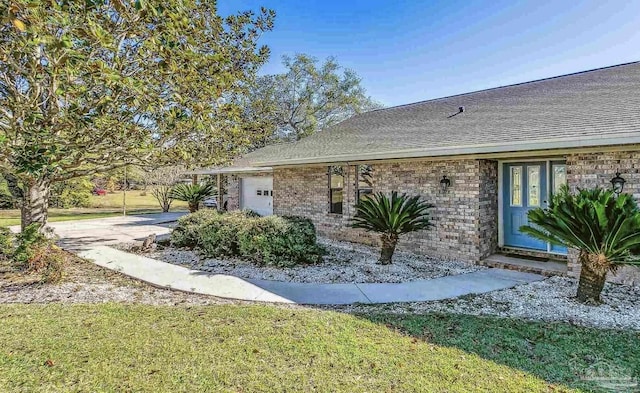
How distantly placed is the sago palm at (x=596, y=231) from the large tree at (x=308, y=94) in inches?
1028

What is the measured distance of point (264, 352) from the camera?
375cm

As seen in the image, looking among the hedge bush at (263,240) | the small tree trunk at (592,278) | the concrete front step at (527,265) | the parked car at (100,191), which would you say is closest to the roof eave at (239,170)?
the hedge bush at (263,240)

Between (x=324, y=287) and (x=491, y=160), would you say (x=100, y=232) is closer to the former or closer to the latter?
(x=324, y=287)

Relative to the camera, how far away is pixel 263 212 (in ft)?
53.8

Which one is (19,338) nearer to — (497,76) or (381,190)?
(381,190)

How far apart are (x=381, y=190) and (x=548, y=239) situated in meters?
4.72

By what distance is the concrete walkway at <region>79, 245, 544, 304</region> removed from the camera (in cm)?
570

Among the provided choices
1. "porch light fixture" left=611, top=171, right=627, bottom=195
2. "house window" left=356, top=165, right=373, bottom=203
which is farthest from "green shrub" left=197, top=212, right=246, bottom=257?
"porch light fixture" left=611, top=171, right=627, bottom=195

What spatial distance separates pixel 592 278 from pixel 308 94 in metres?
27.5

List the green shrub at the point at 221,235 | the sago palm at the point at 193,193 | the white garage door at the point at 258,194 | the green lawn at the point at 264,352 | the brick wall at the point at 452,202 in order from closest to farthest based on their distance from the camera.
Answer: the green lawn at the point at 264,352 < the brick wall at the point at 452,202 < the green shrub at the point at 221,235 < the white garage door at the point at 258,194 < the sago palm at the point at 193,193

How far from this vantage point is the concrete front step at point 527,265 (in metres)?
6.99

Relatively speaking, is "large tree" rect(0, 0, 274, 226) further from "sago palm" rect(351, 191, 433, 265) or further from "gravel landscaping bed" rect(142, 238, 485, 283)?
"sago palm" rect(351, 191, 433, 265)

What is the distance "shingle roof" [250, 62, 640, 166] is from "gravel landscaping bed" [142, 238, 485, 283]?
2.47 meters

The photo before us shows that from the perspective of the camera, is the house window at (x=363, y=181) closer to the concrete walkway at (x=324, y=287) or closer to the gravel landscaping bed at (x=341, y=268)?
the gravel landscaping bed at (x=341, y=268)
